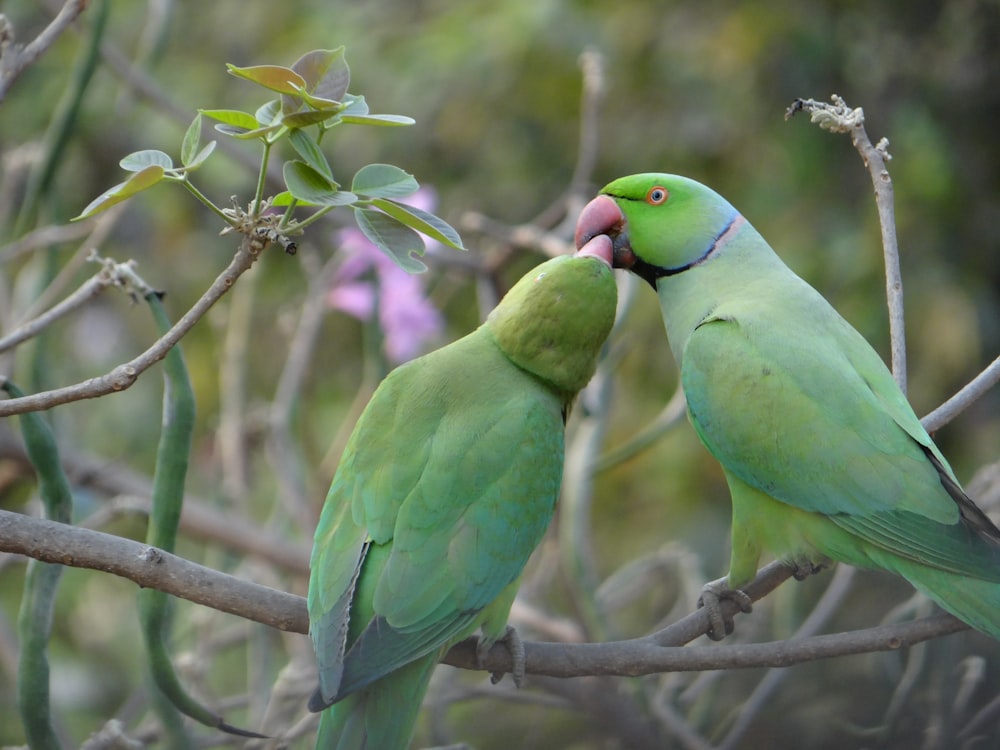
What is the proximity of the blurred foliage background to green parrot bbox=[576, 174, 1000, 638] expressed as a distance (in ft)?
2.16

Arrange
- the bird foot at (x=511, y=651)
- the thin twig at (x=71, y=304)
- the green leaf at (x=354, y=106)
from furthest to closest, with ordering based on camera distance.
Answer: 1. the bird foot at (x=511, y=651)
2. the thin twig at (x=71, y=304)
3. the green leaf at (x=354, y=106)

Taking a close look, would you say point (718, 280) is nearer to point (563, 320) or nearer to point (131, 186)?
point (563, 320)

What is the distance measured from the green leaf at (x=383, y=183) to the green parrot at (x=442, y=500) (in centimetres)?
52

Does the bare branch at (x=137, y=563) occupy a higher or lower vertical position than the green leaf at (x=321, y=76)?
lower

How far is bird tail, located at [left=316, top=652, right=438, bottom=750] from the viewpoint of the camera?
1.53m

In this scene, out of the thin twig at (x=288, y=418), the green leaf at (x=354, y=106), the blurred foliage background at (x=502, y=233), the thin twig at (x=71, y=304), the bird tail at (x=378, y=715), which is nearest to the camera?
the green leaf at (x=354, y=106)

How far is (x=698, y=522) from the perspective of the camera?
3.60 m

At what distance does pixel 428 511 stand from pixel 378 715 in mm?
281

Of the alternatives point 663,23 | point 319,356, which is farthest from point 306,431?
point 663,23

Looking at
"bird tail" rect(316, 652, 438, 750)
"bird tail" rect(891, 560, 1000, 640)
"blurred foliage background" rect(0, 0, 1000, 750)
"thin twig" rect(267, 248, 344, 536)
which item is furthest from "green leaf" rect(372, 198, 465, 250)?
"thin twig" rect(267, 248, 344, 536)

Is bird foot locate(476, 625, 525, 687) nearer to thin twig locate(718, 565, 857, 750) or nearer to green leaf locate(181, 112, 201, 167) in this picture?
thin twig locate(718, 565, 857, 750)

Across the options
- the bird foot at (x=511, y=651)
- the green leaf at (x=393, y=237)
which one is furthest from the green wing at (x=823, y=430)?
the green leaf at (x=393, y=237)

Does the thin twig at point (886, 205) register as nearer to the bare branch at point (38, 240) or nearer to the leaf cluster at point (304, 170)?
the leaf cluster at point (304, 170)

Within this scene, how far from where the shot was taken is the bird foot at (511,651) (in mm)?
1637
